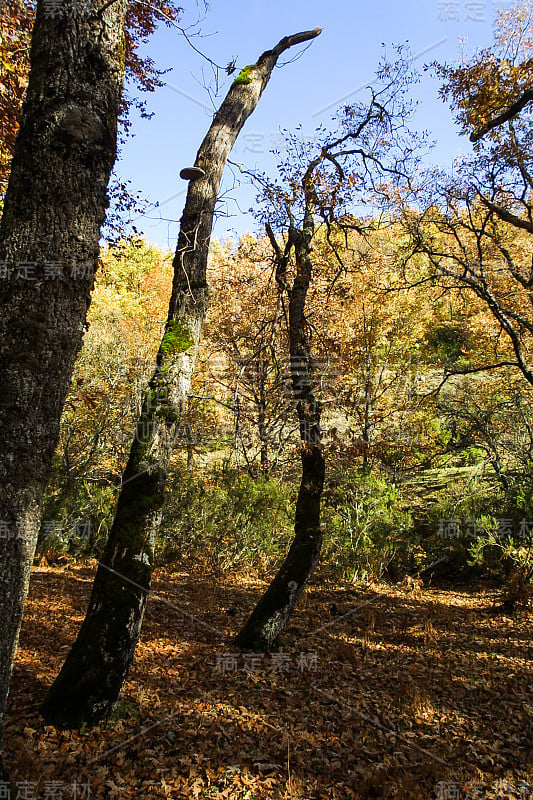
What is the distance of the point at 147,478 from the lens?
14.5 feet

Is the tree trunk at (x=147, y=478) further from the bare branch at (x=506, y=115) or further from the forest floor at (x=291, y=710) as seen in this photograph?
the bare branch at (x=506, y=115)

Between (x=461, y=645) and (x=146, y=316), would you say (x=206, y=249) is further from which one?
(x=146, y=316)

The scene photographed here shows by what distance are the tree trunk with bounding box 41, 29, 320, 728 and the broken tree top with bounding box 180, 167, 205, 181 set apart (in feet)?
0.16

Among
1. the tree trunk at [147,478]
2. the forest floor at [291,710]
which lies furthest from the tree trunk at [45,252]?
the forest floor at [291,710]

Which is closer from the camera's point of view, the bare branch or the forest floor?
the forest floor

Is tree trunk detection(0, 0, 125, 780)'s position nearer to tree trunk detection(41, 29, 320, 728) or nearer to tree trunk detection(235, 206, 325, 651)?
tree trunk detection(41, 29, 320, 728)

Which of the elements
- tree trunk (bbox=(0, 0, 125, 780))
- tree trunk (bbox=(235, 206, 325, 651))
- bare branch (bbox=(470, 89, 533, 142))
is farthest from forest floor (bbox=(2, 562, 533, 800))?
bare branch (bbox=(470, 89, 533, 142))

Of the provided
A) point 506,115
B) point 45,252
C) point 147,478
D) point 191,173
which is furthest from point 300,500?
point 506,115

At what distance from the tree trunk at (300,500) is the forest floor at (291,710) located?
1.21 ft

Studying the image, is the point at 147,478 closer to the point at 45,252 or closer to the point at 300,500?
the point at 45,252

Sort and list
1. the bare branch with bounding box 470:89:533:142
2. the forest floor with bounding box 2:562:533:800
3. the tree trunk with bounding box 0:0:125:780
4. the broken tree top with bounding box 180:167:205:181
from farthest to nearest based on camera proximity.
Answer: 1. the bare branch with bounding box 470:89:533:142
2. the broken tree top with bounding box 180:167:205:181
3. the forest floor with bounding box 2:562:533:800
4. the tree trunk with bounding box 0:0:125:780

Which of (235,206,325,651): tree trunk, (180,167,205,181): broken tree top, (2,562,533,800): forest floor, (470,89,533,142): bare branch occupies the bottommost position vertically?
(2,562,533,800): forest floor

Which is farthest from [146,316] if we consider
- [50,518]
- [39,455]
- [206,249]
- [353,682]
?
[39,455]

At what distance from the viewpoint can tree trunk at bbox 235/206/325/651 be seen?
20.2 feet
